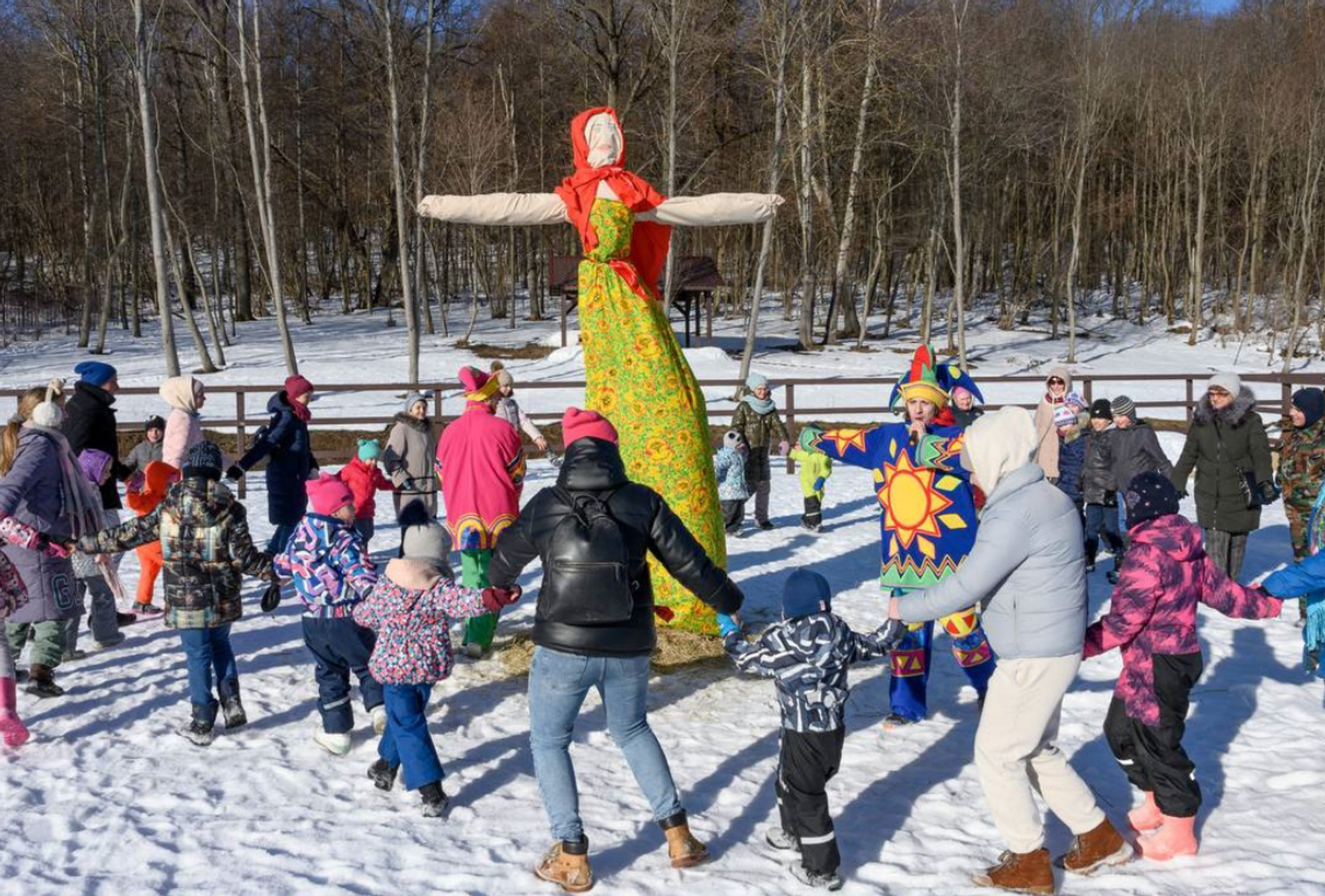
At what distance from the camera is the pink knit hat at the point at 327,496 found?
188 inches

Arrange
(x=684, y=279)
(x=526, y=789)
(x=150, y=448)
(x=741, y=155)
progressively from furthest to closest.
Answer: (x=741, y=155), (x=684, y=279), (x=150, y=448), (x=526, y=789)

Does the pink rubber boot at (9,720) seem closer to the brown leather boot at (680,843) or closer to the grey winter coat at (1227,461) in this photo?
the brown leather boot at (680,843)

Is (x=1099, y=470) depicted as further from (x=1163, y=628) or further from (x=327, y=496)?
(x=327, y=496)

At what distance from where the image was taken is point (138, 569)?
854 cm

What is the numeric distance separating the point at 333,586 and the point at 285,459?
3315mm

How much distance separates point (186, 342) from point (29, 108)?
12.6 m

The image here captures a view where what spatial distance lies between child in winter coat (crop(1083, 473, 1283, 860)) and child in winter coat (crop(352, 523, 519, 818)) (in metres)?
2.46

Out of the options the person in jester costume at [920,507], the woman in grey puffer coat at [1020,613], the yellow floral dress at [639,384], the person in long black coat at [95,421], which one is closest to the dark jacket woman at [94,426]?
the person in long black coat at [95,421]

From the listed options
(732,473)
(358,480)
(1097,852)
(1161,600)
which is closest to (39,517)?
(358,480)

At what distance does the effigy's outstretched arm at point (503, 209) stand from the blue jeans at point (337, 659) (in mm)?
2549

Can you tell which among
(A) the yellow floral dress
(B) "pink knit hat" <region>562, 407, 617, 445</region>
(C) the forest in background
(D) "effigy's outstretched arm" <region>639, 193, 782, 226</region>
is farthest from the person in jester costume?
(C) the forest in background

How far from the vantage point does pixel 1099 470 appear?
334 inches

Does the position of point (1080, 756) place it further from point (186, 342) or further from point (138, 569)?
point (186, 342)

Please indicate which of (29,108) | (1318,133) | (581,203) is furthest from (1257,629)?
(29,108)
